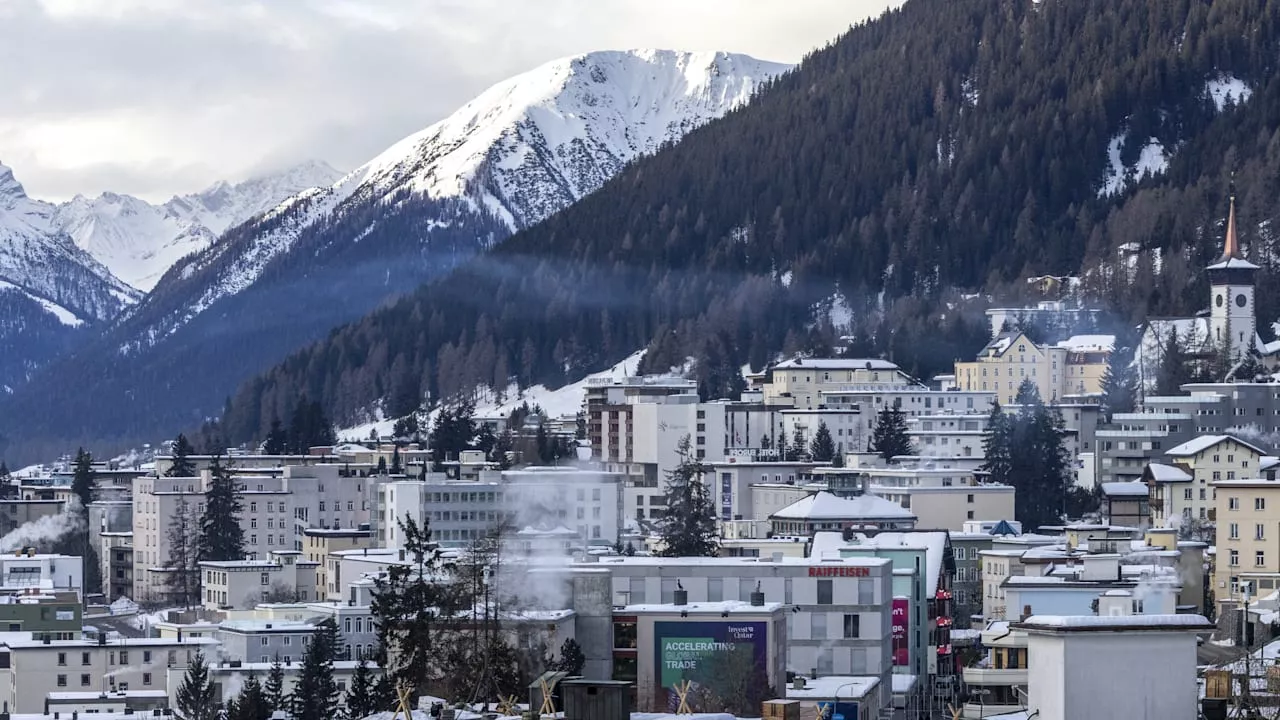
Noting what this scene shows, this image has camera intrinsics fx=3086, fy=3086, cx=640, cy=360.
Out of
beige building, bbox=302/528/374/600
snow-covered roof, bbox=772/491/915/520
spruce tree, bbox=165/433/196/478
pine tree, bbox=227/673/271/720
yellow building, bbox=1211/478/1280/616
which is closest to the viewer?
pine tree, bbox=227/673/271/720

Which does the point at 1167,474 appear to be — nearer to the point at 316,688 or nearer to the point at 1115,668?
the point at 316,688

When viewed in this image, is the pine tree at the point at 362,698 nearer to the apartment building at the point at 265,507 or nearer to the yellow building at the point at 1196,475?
the yellow building at the point at 1196,475

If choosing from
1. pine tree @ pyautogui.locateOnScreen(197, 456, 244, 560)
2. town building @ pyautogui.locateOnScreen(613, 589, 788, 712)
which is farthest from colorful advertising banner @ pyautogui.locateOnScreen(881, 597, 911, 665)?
pine tree @ pyautogui.locateOnScreen(197, 456, 244, 560)

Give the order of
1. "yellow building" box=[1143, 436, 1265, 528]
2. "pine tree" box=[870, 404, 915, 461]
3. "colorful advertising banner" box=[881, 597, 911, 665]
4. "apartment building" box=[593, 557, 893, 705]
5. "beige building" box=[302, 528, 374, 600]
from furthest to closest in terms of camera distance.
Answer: "pine tree" box=[870, 404, 915, 461] < "beige building" box=[302, 528, 374, 600] < "yellow building" box=[1143, 436, 1265, 528] < "colorful advertising banner" box=[881, 597, 911, 665] < "apartment building" box=[593, 557, 893, 705]

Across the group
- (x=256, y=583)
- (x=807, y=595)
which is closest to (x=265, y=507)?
(x=256, y=583)

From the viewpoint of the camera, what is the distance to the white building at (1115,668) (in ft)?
120

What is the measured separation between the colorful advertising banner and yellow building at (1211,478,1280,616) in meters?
20.7

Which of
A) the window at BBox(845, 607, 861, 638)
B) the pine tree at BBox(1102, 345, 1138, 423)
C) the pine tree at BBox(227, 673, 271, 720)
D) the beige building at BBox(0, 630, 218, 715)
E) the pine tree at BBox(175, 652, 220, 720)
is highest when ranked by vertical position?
the pine tree at BBox(1102, 345, 1138, 423)

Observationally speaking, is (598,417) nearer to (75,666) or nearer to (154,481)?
(154,481)

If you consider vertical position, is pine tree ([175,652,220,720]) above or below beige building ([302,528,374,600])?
below

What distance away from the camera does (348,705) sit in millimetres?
77688

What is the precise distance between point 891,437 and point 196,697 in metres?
91.0

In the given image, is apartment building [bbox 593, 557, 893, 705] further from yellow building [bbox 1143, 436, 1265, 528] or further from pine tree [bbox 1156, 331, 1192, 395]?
pine tree [bbox 1156, 331, 1192, 395]

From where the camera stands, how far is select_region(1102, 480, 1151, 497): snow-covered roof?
471 feet
